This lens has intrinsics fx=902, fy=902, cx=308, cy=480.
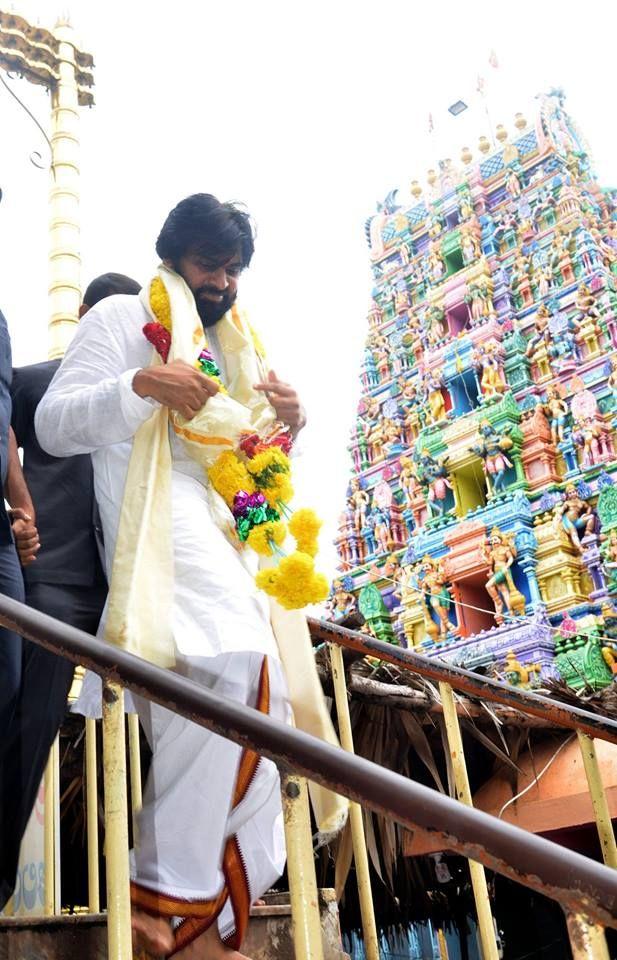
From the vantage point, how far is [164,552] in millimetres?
1646

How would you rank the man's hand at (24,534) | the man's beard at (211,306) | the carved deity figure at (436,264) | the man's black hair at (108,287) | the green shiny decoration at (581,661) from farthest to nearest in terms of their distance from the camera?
the carved deity figure at (436,264)
the green shiny decoration at (581,661)
the man's black hair at (108,287)
the man's beard at (211,306)
the man's hand at (24,534)

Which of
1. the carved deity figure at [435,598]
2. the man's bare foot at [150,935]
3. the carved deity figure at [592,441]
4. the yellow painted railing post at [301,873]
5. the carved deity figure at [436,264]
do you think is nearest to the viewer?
the yellow painted railing post at [301,873]

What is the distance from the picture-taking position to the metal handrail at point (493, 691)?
194 cm

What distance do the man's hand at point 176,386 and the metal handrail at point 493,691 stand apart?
28.7 inches

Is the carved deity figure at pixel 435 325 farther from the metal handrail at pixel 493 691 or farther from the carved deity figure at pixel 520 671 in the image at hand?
the metal handrail at pixel 493 691

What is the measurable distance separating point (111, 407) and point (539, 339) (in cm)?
1118

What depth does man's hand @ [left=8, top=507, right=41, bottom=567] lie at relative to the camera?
1.82 meters

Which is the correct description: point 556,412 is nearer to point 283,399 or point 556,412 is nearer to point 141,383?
point 283,399

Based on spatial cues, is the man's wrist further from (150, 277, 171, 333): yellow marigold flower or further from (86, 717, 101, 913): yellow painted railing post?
(86, 717, 101, 913): yellow painted railing post

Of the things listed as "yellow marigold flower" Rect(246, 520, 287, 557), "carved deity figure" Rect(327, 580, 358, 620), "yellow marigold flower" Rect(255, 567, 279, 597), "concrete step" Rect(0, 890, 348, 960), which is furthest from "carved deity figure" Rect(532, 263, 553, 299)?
"concrete step" Rect(0, 890, 348, 960)

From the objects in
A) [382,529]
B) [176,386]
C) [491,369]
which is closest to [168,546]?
[176,386]

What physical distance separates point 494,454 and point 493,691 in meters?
9.76

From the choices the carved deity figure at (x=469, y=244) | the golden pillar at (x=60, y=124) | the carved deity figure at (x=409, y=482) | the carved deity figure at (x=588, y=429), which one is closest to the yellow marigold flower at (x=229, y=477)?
the golden pillar at (x=60, y=124)

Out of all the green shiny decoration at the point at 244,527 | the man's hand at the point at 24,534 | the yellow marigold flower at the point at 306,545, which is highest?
the man's hand at the point at 24,534
